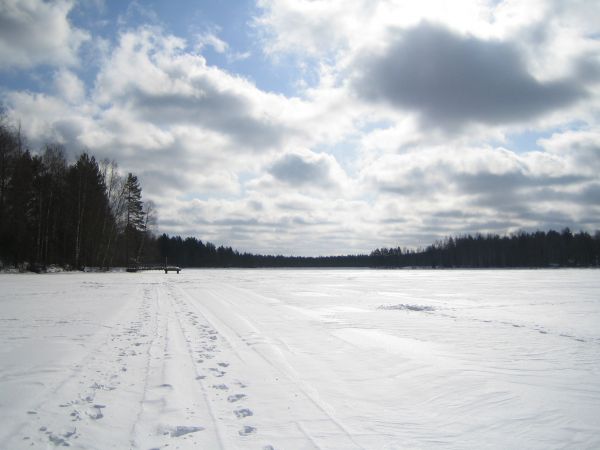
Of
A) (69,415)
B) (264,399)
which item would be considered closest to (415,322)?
(264,399)

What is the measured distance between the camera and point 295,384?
4.97m

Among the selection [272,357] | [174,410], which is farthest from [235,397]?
[272,357]

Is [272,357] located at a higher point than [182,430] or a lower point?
lower

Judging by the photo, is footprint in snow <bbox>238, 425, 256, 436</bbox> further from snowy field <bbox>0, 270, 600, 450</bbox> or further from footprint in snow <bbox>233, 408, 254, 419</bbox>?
footprint in snow <bbox>233, 408, 254, 419</bbox>

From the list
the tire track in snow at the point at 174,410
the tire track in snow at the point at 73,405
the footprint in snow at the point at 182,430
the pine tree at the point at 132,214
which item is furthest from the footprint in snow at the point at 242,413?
the pine tree at the point at 132,214

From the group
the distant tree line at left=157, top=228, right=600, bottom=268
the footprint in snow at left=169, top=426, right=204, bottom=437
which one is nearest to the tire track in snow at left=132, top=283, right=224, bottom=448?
the footprint in snow at left=169, top=426, right=204, bottom=437

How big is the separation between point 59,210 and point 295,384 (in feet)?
138

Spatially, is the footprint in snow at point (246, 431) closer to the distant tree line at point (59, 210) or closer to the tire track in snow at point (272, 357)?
the tire track in snow at point (272, 357)

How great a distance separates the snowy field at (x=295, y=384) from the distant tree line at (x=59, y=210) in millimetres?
28061

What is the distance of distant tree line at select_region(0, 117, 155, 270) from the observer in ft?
105

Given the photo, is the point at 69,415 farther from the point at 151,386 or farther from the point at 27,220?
the point at 27,220

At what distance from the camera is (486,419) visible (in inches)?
153

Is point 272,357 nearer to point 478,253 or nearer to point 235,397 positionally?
point 235,397

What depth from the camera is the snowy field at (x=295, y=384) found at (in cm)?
346
